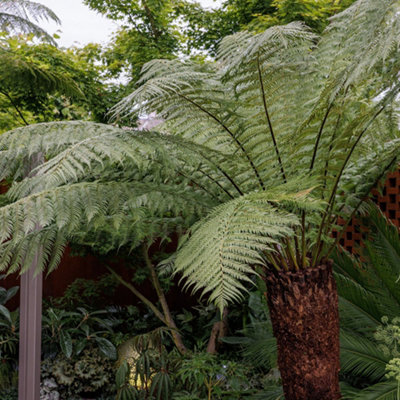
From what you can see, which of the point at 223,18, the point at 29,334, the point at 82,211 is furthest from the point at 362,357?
the point at 223,18

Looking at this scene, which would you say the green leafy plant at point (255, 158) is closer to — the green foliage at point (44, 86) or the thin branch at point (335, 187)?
the thin branch at point (335, 187)

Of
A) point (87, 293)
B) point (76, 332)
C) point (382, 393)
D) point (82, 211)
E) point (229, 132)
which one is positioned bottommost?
point (382, 393)

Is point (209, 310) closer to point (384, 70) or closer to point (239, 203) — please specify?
point (239, 203)

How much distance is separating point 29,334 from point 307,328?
1262 millimetres

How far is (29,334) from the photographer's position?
2.11 m

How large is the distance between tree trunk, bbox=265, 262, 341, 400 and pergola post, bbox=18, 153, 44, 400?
1.10m

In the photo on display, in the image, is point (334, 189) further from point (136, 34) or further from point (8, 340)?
point (136, 34)

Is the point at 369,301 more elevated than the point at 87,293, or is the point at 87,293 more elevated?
the point at 87,293

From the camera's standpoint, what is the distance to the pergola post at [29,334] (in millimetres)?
2092

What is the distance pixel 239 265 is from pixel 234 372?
4.89 ft

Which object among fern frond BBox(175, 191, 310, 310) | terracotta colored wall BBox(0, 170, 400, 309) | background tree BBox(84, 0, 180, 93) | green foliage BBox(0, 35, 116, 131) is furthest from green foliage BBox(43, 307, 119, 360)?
background tree BBox(84, 0, 180, 93)

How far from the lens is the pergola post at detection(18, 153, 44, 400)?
6.86 ft

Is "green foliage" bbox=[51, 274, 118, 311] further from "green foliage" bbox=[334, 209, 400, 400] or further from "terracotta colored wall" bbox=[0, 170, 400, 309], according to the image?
"green foliage" bbox=[334, 209, 400, 400]

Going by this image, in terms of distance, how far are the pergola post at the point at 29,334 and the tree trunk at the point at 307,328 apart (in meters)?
1.10
